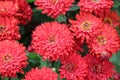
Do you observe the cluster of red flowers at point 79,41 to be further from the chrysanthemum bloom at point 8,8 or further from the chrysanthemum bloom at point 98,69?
the chrysanthemum bloom at point 8,8

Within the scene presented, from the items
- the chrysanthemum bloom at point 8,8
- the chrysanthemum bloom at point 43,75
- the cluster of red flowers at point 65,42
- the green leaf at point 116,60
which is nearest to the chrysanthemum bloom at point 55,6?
the cluster of red flowers at point 65,42

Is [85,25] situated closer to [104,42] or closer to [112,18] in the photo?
[104,42]

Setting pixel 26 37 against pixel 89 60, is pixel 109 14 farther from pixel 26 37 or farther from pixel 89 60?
pixel 26 37

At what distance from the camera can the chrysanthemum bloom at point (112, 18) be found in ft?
5.33

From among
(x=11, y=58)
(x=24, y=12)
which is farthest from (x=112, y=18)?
(x=11, y=58)

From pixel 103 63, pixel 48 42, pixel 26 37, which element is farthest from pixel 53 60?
pixel 26 37

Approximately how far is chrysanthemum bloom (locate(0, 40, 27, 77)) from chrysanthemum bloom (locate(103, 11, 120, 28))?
42cm

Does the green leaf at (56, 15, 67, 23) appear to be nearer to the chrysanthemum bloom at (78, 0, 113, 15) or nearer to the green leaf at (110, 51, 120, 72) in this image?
the chrysanthemum bloom at (78, 0, 113, 15)

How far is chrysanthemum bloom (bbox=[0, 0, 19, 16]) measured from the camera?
1.51m

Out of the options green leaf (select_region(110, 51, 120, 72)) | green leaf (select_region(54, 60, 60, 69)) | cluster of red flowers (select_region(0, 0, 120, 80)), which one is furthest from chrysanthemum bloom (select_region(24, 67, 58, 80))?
green leaf (select_region(110, 51, 120, 72))

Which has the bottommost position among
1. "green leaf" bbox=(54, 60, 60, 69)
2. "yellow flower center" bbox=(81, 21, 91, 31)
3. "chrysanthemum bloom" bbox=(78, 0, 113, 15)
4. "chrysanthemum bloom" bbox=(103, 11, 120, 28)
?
"green leaf" bbox=(54, 60, 60, 69)

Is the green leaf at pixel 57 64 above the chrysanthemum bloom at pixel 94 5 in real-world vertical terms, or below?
below

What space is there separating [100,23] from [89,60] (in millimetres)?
152

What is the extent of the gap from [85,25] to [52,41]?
0.52 ft
